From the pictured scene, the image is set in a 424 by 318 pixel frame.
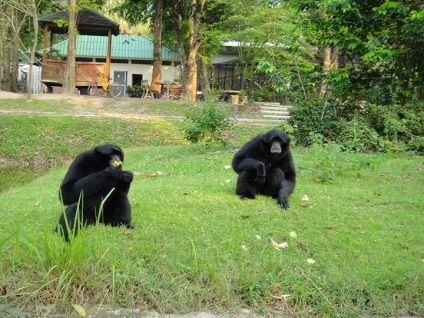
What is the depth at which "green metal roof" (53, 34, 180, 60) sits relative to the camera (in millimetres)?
49688

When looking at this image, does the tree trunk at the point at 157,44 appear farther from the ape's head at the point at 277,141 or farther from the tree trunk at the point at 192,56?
the ape's head at the point at 277,141

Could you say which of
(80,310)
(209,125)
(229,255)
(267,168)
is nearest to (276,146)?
(267,168)

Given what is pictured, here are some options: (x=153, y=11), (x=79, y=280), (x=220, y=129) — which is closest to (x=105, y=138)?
(x=220, y=129)

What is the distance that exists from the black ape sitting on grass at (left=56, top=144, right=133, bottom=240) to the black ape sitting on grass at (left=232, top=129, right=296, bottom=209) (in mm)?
2546

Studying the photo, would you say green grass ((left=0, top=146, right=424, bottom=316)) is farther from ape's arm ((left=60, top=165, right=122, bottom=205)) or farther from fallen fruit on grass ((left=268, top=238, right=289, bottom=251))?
ape's arm ((left=60, top=165, right=122, bottom=205))

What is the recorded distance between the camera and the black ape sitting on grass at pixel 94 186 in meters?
6.77

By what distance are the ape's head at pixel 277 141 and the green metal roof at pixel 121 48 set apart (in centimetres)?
4144

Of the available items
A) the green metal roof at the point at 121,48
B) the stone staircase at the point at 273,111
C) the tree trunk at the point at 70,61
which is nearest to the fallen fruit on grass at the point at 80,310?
the stone staircase at the point at 273,111

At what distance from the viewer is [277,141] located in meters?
8.90

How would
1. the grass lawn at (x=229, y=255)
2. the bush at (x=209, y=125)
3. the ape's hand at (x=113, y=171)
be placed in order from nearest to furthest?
1. the grass lawn at (x=229, y=255)
2. the ape's hand at (x=113, y=171)
3. the bush at (x=209, y=125)

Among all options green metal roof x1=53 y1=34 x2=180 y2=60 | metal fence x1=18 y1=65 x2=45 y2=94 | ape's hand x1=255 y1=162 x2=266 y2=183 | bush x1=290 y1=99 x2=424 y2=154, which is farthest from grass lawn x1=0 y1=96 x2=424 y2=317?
green metal roof x1=53 y1=34 x2=180 y2=60

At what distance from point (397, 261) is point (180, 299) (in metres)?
3.10

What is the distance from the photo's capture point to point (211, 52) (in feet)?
132

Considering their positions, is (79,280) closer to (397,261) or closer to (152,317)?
(152,317)
